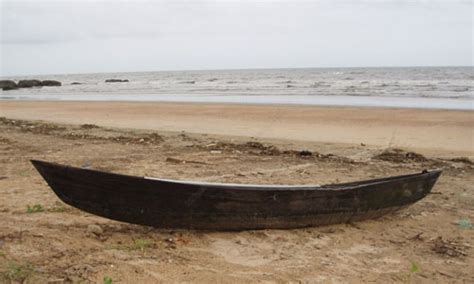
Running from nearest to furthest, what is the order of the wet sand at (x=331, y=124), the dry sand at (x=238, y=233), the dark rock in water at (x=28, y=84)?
1. the dry sand at (x=238, y=233)
2. the wet sand at (x=331, y=124)
3. the dark rock in water at (x=28, y=84)

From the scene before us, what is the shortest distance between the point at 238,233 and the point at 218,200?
1.38 feet

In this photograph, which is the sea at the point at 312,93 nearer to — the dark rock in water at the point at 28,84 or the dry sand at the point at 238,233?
the dark rock in water at the point at 28,84

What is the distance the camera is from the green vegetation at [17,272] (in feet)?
9.61

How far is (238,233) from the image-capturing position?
403 centimetres

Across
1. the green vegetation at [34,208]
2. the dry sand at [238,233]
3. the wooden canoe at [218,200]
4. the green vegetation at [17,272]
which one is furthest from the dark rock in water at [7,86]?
the green vegetation at [17,272]

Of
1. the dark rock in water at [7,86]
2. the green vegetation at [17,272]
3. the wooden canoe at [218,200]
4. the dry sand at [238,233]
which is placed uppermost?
the dark rock in water at [7,86]

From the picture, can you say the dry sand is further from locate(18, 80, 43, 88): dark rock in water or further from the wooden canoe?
locate(18, 80, 43, 88): dark rock in water

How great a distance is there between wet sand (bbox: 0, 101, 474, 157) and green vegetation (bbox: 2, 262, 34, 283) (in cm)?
724

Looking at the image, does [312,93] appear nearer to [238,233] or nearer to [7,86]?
[238,233]

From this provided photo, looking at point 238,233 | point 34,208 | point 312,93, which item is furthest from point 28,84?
point 238,233

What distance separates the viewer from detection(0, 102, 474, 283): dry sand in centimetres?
330

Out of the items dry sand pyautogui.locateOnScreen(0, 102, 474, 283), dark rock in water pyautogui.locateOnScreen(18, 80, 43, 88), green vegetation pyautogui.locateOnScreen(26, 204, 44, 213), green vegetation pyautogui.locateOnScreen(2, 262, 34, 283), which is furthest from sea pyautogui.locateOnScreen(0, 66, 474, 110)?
green vegetation pyautogui.locateOnScreen(2, 262, 34, 283)

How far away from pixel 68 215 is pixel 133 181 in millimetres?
1187

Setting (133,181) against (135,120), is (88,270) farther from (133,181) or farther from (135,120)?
(135,120)
